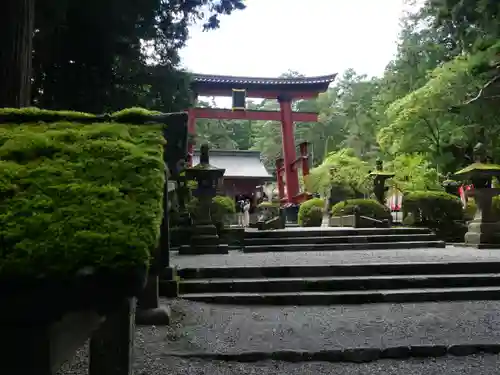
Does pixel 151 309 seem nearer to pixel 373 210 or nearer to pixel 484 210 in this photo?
pixel 484 210

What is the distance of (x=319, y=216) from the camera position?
17.0m

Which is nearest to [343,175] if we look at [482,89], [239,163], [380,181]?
[380,181]

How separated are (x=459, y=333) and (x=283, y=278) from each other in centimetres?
270

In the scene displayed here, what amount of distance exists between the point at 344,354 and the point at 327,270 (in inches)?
117

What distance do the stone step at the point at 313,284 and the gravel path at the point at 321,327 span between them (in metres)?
0.54

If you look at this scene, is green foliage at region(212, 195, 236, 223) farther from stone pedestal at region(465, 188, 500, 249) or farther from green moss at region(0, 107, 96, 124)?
green moss at region(0, 107, 96, 124)

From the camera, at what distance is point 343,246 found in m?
10.3

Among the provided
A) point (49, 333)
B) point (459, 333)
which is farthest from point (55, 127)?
point (459, 333)

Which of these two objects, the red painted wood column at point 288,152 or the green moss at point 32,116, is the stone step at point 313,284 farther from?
the red painted wood column at point 288,152

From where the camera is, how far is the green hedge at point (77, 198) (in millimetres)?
1297

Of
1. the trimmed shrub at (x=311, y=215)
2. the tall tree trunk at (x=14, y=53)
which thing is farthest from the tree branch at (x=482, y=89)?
the tall tree trunk at (x=14, y=53)

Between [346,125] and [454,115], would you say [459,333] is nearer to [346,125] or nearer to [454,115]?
[454,115]

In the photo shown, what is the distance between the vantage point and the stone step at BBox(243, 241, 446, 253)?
10.2 m

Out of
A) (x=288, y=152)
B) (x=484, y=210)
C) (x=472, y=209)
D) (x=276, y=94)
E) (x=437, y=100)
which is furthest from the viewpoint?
(x=288, y=152)
